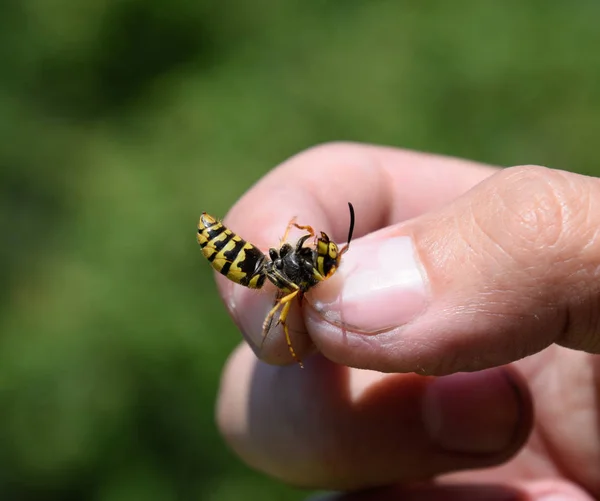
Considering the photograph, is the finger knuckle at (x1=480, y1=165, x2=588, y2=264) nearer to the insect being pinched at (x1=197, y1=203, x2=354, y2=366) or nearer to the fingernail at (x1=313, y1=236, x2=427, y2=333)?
the fingernail at (x1=313, y1=236, x2=427, y2=333)

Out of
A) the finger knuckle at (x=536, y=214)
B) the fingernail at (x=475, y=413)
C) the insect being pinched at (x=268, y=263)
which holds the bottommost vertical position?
the fingernail at (x=475, y=413)

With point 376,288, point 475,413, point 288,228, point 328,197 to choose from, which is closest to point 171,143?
point 328,197

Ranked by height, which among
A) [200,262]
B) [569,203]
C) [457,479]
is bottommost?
[457,479]

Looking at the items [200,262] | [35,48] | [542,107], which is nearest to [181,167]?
[200,262]

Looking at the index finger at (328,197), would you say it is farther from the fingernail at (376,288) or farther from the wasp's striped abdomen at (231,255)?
the fingernail at (376,288)

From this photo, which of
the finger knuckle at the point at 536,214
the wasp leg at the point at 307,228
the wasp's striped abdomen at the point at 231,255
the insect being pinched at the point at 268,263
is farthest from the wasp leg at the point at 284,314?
the finger knuckle at the point at 536,214

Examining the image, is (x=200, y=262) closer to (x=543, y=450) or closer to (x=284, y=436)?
(x=284, y=436)

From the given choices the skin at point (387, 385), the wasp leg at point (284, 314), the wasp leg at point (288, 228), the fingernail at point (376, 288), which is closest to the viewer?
the fingernail at point (376, 288)

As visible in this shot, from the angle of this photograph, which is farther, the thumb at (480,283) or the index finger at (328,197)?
the index finger at (328,197)
